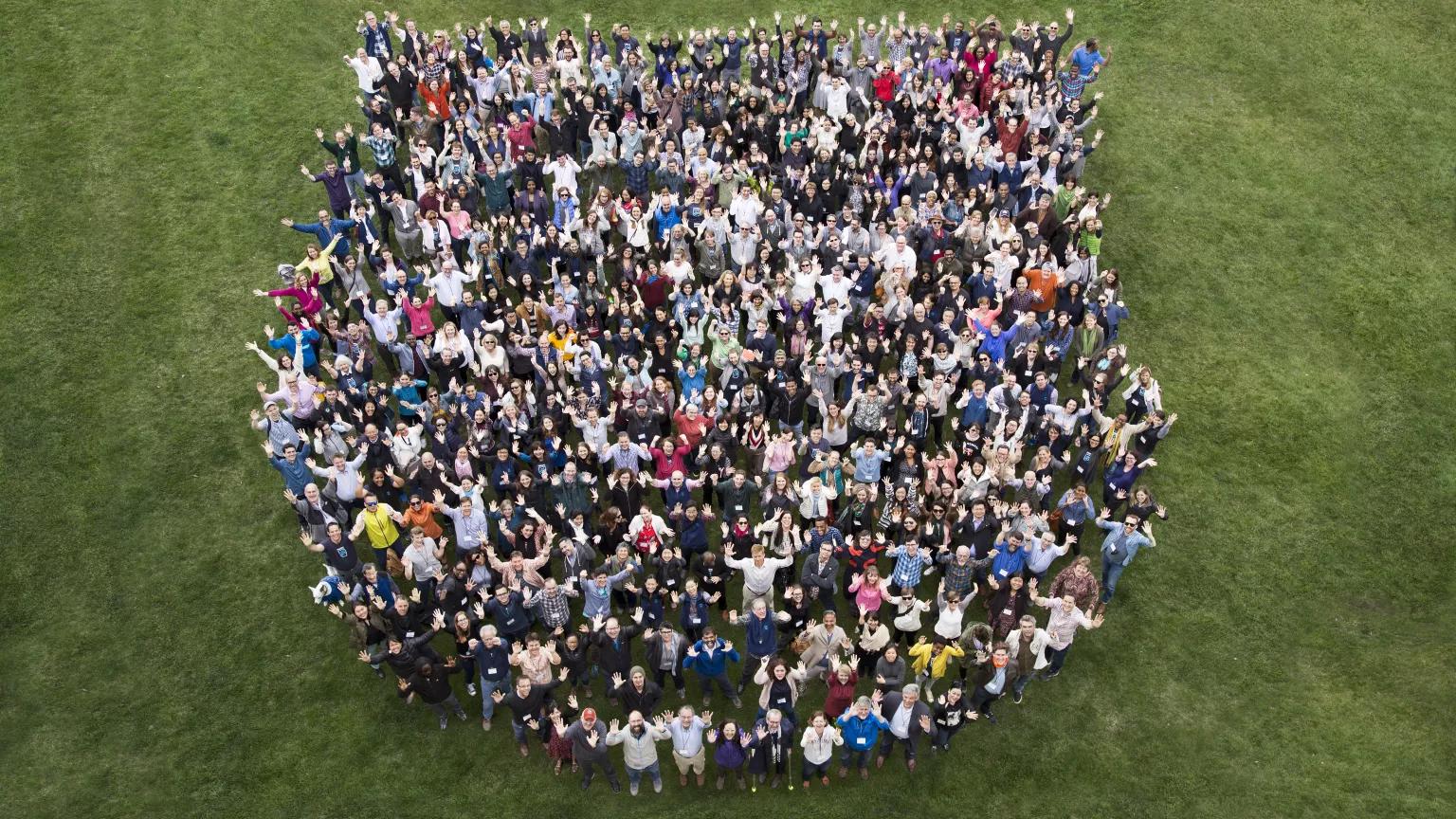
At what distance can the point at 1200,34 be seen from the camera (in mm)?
28719

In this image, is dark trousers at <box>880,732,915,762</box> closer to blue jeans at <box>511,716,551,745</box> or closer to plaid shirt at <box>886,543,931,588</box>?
plaid shirt at <box>886,543,931,588</box>

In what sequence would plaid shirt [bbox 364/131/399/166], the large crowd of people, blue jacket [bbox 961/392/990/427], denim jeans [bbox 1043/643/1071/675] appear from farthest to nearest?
plaid shirt [bbox 364/131/399/166] → blue jacket [bbox 961/392/990/427] → denim jeans [bbox 1043/643/1071/675] → the large crowd of people

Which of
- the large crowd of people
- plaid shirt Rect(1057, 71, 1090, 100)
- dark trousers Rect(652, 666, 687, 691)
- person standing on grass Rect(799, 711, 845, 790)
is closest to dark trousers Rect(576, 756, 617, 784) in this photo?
the large crowd of people

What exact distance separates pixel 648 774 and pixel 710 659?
1812 millimetres

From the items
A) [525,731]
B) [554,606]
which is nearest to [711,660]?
[554,606]

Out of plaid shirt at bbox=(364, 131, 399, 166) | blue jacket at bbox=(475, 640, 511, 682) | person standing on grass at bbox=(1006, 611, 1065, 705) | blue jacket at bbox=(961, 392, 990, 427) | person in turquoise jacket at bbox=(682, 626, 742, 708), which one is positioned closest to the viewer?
blue jacket at bbox=(475, 640, 511, 682)

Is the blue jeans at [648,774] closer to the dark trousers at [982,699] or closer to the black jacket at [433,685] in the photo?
the black jacket at [433,685]

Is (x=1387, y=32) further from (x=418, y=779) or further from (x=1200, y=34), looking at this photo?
(x=418, y=779)

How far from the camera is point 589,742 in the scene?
15.4 m

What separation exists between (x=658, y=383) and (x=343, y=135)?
8323 millimetres

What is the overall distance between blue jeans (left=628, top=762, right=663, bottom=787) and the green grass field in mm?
297

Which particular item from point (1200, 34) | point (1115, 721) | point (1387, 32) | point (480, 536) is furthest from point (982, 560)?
point (1387, 32)

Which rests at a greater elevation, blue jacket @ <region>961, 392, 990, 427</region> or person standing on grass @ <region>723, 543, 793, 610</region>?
Result: blue jacket @ <region>961, 392, 990, 427</region>

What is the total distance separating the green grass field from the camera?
1661 cm
